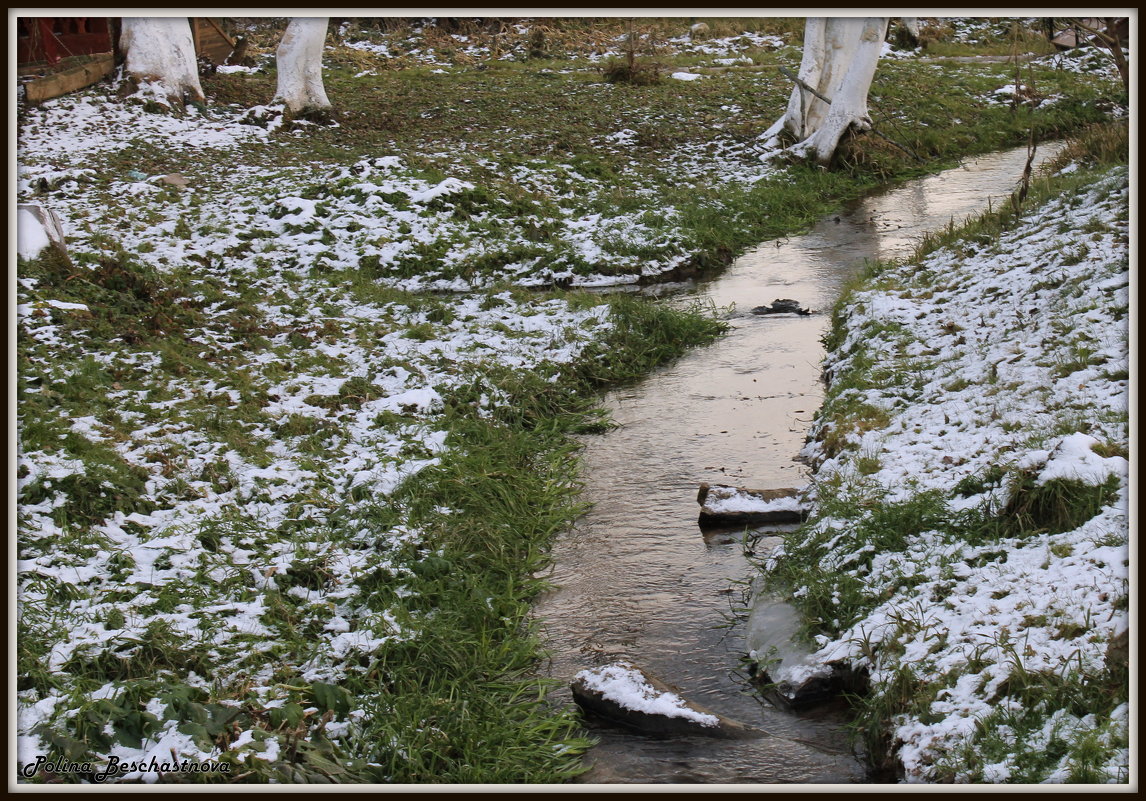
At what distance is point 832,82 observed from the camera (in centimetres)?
1736

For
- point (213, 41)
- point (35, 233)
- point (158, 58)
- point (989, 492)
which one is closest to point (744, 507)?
point (989, 492)

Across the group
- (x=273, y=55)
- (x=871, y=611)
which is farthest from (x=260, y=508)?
(x=273, y=55)

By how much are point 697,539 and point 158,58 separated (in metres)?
16.2

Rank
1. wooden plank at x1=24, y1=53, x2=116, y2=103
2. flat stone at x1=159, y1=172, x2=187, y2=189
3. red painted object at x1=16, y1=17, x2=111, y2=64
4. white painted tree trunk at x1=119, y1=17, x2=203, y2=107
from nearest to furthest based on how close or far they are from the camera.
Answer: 1. flat stone at x1=159, y1=172, x2=187, y2=189
2. wooden plank at x1=24, y1=53, x2=116, y2=103
3. white painted tree trunk at x1=119, y1=17, x2=203, y2=107
4. red painted object at x1=16, y1=17, x2=111, y2=64

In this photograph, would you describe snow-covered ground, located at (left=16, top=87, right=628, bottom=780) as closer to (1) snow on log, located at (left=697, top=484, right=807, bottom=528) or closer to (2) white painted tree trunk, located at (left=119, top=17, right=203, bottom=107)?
(1) snow on log, located at (left=697, top=484, right=807, bottom=528)

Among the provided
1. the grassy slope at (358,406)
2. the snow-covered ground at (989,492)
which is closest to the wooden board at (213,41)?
the grassy slope at (358,406)

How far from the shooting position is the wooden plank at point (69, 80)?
17.6m

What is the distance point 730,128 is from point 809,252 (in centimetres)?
667

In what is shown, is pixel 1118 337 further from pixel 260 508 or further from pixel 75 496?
pixel 75 496

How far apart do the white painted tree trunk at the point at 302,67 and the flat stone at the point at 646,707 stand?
617 inches

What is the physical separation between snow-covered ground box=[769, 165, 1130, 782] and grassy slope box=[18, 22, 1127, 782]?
178 cm

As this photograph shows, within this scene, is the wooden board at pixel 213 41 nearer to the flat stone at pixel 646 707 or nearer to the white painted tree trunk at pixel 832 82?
the white painted tree trunk at pixel 832 82

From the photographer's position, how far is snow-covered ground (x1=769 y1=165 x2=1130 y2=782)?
4.50 meters

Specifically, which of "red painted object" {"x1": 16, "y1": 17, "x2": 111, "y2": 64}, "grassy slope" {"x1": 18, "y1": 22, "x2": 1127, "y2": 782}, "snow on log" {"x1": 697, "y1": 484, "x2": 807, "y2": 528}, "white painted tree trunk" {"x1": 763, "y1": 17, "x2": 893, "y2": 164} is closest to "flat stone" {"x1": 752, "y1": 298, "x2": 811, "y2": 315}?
"grassy slope" {"x1": 18, "y1": 22, "x2": 1127, "y2": 782}
